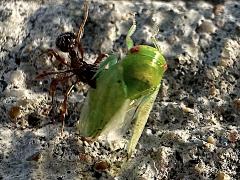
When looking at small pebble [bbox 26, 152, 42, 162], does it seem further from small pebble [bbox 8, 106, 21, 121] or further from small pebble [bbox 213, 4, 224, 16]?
small pebble [bbox 213, 4, 224, 16]

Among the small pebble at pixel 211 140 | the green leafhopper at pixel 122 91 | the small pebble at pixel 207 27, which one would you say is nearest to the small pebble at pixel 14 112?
the green leafhopper at pixel 122 91

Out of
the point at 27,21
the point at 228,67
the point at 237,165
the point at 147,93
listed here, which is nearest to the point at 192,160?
the point at 237,165

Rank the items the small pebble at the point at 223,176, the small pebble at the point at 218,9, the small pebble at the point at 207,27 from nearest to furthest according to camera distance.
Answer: the small pebble at the point at 223,176 < the small pebble at the point at 207,27 < the small pebble at the point at 218,9

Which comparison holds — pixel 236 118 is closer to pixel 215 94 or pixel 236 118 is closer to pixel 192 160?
pixel 215 94

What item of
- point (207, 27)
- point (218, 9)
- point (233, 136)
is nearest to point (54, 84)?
point (233, 136)

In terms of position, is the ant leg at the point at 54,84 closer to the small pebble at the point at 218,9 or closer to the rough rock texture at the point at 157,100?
the rough rock texture at the point at 157,100

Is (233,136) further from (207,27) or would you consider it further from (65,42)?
(65,42)
